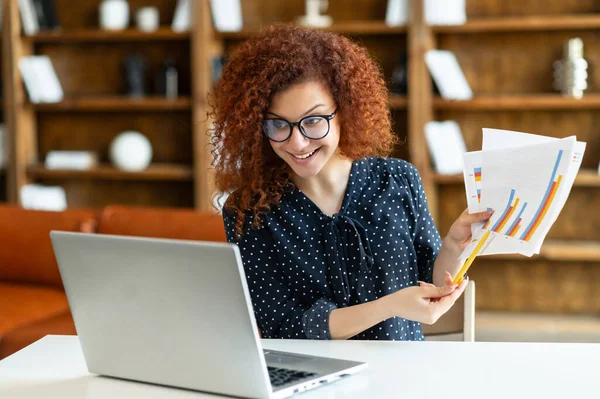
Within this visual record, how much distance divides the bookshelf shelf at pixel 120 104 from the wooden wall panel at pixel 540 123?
1297mm

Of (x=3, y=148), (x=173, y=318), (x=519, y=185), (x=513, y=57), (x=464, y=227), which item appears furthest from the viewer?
(x=3, y=148)

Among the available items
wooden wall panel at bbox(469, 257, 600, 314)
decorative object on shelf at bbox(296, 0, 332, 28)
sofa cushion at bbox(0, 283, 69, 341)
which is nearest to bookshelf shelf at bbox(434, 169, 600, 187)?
wooden wall panel at bbox(469, 257, 600, 314)

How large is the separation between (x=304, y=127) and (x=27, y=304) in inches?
74.4

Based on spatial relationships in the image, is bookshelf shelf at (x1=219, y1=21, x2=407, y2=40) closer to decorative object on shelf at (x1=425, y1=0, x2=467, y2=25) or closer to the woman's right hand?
decorative object on shelf at (x1=425, y1=0, x2=467, y2=25)

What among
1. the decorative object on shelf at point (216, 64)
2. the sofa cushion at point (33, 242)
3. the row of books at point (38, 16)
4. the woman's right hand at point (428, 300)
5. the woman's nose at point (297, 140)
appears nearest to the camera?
the woman's right hand at point (428, 300)

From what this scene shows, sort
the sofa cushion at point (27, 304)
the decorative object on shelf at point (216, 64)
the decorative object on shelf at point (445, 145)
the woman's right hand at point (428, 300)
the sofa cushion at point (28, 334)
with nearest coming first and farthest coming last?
the woman's right hand at point (428, 300), the sofa cushion at point (28, 334), the sofa cushion at point (27, 304), the decorative object on shelf at point (445, 145), the decorative object on shelf at point (216, 64)

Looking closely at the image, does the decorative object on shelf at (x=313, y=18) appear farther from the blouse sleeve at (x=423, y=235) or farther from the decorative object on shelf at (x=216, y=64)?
the blouse sleeve at (x=423, y=235)

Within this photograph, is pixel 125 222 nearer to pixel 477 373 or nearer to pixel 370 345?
pixel 370 345

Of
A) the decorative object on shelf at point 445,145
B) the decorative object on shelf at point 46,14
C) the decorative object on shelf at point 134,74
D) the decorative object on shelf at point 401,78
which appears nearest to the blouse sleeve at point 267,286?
the decorative object on shelf at point 445,145

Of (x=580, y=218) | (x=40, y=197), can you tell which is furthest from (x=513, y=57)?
(x=40, y=197)

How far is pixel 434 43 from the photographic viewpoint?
13.1 feet

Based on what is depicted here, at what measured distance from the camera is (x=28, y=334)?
2861 mm

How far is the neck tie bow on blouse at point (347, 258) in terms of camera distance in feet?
5.94

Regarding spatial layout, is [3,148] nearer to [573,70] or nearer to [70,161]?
[70,161]
